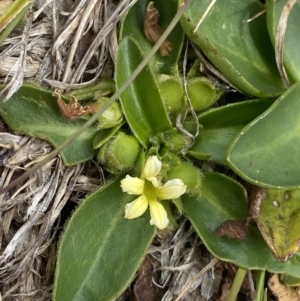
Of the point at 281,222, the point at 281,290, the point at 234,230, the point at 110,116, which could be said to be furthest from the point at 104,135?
the point at 281,290

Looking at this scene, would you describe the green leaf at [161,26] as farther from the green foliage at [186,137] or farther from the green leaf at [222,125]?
the green leaf at [222,125]

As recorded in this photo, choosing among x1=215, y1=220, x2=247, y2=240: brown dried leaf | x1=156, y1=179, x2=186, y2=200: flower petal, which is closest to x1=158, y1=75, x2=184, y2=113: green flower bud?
x1=156, y1=179, x2=186, y2=200: flower petal

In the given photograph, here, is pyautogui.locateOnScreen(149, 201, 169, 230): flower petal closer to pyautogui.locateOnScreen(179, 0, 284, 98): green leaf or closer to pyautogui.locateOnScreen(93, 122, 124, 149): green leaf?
pyautogui.locateOnScreen(93, 122, 124, 149): green leaf

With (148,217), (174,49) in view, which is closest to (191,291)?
(148,217)

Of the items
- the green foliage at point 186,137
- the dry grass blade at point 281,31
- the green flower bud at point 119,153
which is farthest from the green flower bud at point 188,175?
the dry grass blade at point 281,31

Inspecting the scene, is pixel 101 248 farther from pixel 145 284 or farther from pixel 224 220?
pixel 224 220
